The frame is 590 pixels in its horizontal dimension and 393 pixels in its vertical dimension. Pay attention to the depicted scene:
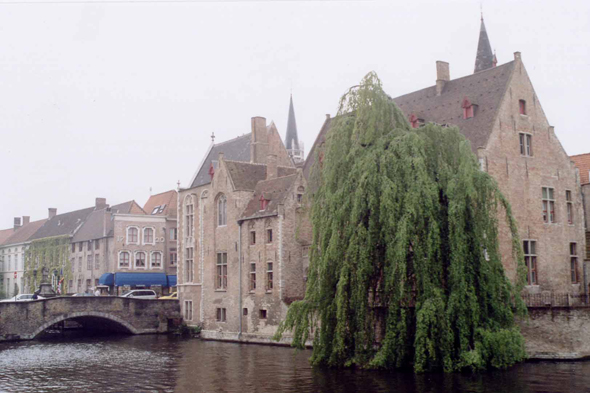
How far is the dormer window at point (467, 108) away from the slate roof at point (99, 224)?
33399mm

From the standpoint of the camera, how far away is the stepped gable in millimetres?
A: 29234

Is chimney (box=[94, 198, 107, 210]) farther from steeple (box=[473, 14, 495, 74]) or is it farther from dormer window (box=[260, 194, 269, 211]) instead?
steeple (box=[473, 14, 495, 74])

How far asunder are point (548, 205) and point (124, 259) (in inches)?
1355

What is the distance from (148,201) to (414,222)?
145ft

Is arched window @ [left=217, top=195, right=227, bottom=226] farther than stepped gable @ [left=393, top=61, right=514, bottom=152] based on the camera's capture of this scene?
Yes

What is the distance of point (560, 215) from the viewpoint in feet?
102

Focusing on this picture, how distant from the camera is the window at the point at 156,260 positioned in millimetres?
54844

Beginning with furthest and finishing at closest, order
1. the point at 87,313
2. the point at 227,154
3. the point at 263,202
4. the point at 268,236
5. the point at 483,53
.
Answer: the point at 227,154, the point at 483,53, the point at 87,313, the point at 263,202, the point at 268,236

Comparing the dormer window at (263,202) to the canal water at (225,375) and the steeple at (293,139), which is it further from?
the steeple at (293,139)

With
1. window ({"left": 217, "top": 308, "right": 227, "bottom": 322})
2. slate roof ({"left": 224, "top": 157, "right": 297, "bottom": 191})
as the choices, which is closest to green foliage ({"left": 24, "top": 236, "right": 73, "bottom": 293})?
window ({"left": 217, "top": 308, "right": 227, "bottom": 322})

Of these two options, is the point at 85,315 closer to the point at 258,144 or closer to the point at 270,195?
Result: the point at 270,195

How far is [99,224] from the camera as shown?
56.5 meters

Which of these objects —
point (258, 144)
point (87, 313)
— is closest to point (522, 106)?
Result: point (258, 144)

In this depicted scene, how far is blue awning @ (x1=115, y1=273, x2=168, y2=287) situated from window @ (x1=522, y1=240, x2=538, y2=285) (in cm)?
3212
